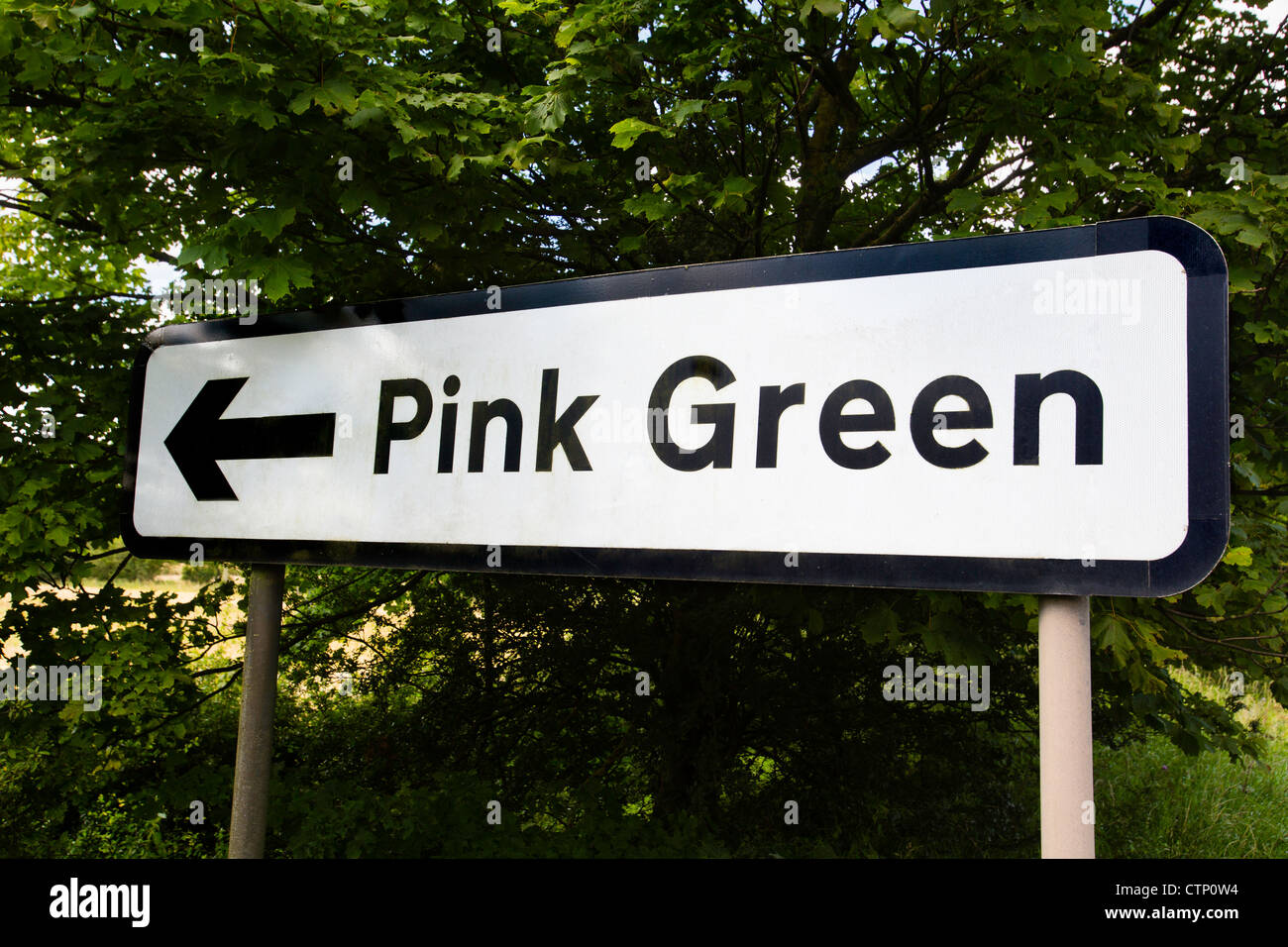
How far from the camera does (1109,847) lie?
18.9 ft

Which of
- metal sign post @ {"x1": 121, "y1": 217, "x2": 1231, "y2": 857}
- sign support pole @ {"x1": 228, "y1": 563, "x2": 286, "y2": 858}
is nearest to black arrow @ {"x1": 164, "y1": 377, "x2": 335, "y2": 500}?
metal sign post @ {"x1": 121, "y1": 217, "x2": 1231, "y2": 857}

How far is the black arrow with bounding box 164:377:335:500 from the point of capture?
2.45 metres

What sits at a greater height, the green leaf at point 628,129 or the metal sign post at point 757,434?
the green leaf at point 628,129

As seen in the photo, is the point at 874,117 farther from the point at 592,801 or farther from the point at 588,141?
the point at 592,801

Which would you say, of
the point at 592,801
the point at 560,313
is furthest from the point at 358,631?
the point at 560,313

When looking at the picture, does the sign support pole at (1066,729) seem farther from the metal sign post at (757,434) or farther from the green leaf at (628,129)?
the green leaf at (628,129)

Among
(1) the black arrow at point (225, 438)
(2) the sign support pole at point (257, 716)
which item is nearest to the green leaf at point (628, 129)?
(1) the black arrow at point (225, 438)

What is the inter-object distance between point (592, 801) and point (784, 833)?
126cm

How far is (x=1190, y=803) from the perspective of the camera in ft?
22.0

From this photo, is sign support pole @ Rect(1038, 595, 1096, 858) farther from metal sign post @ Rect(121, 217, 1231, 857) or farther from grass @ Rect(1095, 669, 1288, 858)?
grass @ Rect(1095, 669, 1288, 858)

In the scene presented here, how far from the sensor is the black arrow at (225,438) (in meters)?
2.45

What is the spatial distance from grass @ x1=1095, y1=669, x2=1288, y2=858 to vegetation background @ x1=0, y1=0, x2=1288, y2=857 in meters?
0.06

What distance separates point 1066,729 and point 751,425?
0.86 metres

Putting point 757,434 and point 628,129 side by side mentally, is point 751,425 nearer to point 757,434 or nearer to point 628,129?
point 757,434
